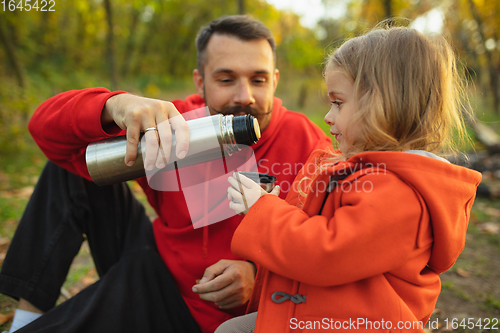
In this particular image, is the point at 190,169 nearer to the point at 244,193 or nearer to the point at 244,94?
the point at 244,94

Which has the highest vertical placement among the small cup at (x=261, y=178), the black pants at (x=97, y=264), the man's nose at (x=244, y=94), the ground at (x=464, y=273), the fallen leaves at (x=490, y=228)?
the man's nose at (x=244, y=94)

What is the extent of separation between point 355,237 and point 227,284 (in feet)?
2.40

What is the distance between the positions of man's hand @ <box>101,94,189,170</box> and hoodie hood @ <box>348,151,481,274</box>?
2.24ft

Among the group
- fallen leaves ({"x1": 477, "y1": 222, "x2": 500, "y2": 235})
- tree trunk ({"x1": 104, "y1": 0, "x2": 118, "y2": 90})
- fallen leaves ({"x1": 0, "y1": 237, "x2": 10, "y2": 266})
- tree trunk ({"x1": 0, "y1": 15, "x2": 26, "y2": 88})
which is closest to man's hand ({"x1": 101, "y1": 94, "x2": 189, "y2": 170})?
fallen leaves ({"x1": 0, "y1": 237, "x2": 10, "y2": 266})

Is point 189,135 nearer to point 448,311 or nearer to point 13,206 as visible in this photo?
→ point 448,311

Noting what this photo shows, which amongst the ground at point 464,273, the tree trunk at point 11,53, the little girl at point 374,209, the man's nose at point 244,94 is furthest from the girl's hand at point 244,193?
the tree trunk at point 11,53

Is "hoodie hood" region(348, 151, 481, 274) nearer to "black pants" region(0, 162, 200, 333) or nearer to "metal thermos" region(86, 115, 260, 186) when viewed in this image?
"metal thermos" region(86, 115, 260, 186)

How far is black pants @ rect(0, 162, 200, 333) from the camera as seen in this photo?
1.56m

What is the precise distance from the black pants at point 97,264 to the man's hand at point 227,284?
288 millimetres

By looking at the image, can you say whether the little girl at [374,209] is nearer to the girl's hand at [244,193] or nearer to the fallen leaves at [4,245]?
the girl's hand at [244,193]

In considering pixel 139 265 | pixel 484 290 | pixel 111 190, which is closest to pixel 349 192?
pixel 139 265

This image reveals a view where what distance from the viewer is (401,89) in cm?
108

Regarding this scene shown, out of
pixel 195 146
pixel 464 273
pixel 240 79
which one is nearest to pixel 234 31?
pixel 240 79

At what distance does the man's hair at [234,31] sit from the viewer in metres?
2.01
